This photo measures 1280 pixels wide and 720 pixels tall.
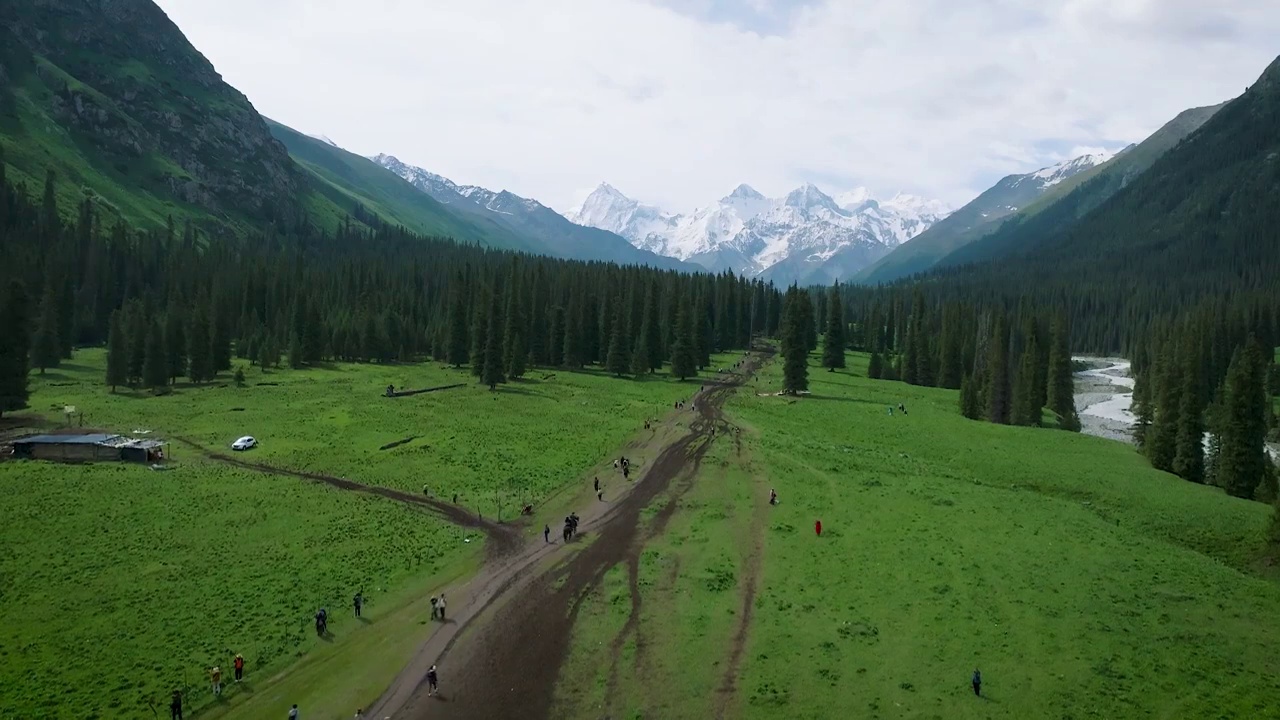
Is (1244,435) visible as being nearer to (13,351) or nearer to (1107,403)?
(1107,403)

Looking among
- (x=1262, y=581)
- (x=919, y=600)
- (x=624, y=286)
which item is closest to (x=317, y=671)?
(x=919, y=600)

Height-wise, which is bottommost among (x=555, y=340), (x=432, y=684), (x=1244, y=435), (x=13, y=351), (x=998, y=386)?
(x=432, y=684)

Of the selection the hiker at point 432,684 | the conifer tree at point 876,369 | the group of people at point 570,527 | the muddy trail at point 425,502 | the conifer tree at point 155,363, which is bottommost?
the hiker at point 432,684

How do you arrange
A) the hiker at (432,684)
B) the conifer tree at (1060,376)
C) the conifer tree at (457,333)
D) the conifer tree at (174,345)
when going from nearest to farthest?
1. the hiker at (432,684)
2. the conifer tree at (174,345)
3. the conifer tree at (1060,376)
4. the conifer tree at (457,333)

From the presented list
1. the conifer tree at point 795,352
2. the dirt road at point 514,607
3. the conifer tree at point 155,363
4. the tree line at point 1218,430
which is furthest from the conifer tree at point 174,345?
the tree line at point 1218,430

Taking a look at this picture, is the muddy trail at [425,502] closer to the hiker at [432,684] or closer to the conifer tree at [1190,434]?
the hiker at [432,684]

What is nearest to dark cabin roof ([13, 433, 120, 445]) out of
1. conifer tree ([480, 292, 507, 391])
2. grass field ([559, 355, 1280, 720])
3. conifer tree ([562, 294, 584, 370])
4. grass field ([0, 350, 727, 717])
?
grass field ([0, 350, 727, 717])

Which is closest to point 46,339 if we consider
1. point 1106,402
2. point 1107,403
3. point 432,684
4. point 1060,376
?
point 432,684

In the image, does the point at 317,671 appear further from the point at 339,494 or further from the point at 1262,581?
the point at 1262,581
